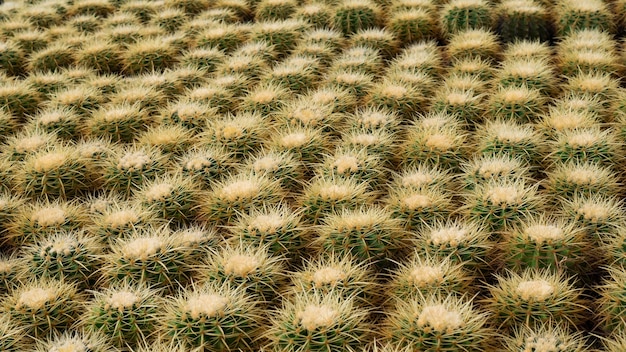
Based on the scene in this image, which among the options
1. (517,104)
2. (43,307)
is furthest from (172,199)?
(517,104)

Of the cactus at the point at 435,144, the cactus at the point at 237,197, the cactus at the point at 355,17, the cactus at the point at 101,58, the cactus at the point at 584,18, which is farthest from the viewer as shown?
the cactus at the point at 355,17

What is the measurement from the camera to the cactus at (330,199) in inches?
161

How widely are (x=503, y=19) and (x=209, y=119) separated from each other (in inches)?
139

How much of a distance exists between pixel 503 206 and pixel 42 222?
316 cm

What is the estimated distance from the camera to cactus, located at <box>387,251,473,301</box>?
3350mm

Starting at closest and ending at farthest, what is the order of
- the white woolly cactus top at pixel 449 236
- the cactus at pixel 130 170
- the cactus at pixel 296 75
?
the white woolly cactus top at pixel 449 236, the cactus at pixel 130 170, the cactus at pixel 296 75

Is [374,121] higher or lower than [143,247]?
higher

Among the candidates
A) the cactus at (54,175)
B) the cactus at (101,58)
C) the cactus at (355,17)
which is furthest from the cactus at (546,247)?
the cactus at (101,58)

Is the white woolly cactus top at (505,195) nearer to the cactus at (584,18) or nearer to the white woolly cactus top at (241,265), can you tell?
the white woolly cactus top at (241,265)

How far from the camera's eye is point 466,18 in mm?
6703

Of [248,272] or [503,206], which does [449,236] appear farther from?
[248,272]

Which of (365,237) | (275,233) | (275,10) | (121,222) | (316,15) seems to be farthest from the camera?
(275,10)

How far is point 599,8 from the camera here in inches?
254

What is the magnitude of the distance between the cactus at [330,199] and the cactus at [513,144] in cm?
105
